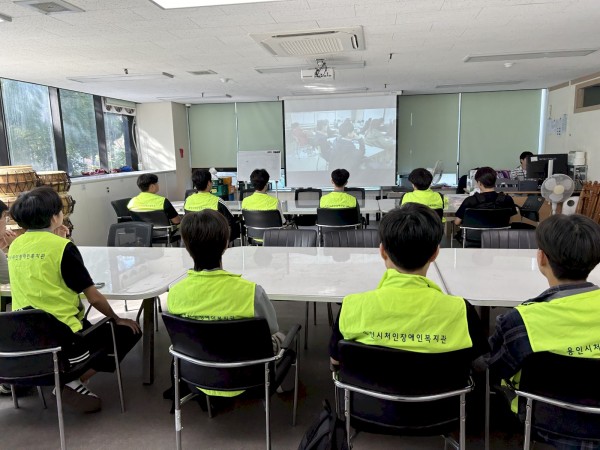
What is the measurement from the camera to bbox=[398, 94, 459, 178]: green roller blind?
8.21 m

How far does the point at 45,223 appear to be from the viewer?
2018 mm

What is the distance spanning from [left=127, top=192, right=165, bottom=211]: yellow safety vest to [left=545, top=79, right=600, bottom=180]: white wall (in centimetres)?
585

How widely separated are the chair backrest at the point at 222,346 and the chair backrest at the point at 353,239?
1579 mm

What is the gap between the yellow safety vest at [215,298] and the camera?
167 centimetres

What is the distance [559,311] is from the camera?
127cm

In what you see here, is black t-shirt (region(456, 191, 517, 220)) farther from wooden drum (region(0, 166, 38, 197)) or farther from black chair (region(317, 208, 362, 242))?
wooden drum (region(0, 166, 38, 197))

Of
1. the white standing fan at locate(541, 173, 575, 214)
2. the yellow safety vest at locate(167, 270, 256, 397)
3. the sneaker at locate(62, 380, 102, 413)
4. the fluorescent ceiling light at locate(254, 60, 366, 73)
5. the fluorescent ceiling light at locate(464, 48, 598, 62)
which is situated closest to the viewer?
the yellow safety vest at locate(167, 270, 256, 397)

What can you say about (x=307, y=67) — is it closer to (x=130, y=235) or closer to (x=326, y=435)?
(x=130, y=235)

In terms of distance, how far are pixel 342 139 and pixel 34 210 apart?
6836 mm

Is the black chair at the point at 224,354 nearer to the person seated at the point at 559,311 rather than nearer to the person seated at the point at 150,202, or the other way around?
the person seated at the point at 559,311

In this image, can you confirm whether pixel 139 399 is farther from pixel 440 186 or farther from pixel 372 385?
pixel 440 186

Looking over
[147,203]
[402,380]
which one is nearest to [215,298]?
[402,380]

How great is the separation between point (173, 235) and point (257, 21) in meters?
2.65

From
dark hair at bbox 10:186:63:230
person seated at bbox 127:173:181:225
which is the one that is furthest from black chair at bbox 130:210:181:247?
dark hair at bbox 10:186:63:230
